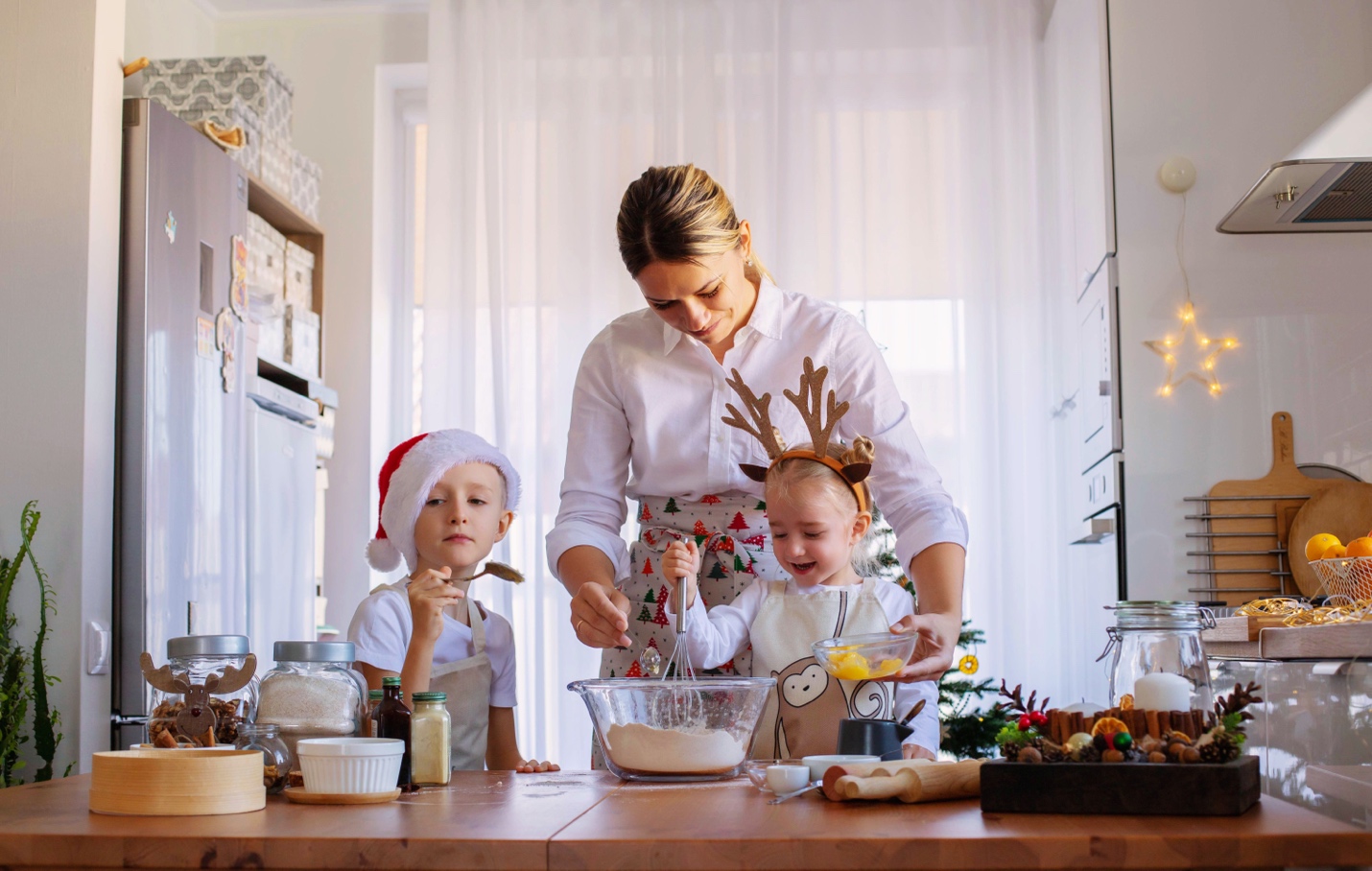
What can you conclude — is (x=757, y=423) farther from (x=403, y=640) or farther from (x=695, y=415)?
(x=403, y=640)

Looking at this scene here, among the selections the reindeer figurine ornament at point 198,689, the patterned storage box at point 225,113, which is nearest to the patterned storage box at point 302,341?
the patterned storage box at point 225,113

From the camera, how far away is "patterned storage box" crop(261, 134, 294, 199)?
3.64 meters

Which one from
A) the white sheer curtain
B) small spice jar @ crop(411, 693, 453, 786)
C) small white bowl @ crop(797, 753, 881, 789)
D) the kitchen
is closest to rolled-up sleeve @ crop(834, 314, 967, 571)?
small white bowl @ crop(797, 753, 881, 789)

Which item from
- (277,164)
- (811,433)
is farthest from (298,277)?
(811,433)

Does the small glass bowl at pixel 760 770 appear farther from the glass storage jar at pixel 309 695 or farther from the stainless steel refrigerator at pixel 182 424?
the stainless steel refrigerator at pixel 182 424

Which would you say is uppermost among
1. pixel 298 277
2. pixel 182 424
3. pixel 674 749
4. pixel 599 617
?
pixel 298 277

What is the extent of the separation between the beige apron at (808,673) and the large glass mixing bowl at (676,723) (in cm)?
23

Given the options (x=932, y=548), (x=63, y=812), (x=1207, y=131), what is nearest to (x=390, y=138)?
(x=1207, y=131)

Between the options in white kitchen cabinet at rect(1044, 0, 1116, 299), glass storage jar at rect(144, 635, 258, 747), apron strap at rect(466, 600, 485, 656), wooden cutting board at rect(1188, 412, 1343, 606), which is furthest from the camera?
white kitchen cabinet at rect(1044, 0, 1116, 299)

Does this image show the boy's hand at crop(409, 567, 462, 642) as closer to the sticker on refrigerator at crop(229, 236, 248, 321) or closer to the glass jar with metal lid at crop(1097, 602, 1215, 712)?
the glass jar with metal lid at crop(1097, 602, 1215, 712)

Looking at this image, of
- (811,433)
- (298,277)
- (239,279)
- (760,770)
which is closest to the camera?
(760,770)

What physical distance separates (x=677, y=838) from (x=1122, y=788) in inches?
13.2

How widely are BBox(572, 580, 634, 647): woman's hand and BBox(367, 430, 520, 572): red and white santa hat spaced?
58cm

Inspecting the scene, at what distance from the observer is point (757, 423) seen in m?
1.73
